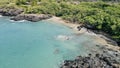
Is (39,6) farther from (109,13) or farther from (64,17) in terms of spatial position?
(109,13)

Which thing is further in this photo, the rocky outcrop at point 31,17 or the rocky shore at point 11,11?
the rocky shore at point 11,11

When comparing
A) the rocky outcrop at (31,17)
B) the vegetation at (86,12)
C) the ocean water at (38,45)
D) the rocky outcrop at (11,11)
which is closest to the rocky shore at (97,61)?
the ocean water at (38,45)

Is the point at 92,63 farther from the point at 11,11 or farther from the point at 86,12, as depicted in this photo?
the point at 11,11

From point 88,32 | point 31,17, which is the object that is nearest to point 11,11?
point 31,17

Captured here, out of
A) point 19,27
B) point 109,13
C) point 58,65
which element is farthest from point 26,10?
point 58,65

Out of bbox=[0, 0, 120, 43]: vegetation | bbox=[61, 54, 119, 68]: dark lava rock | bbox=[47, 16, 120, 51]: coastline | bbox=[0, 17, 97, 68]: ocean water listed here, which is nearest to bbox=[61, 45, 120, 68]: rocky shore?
bbox=[61, 54, 119, 68]: dark lava rock

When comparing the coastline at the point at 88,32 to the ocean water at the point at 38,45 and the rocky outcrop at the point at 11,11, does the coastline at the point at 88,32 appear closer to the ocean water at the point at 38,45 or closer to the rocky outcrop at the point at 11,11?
the ocean water at the point at 38,45
